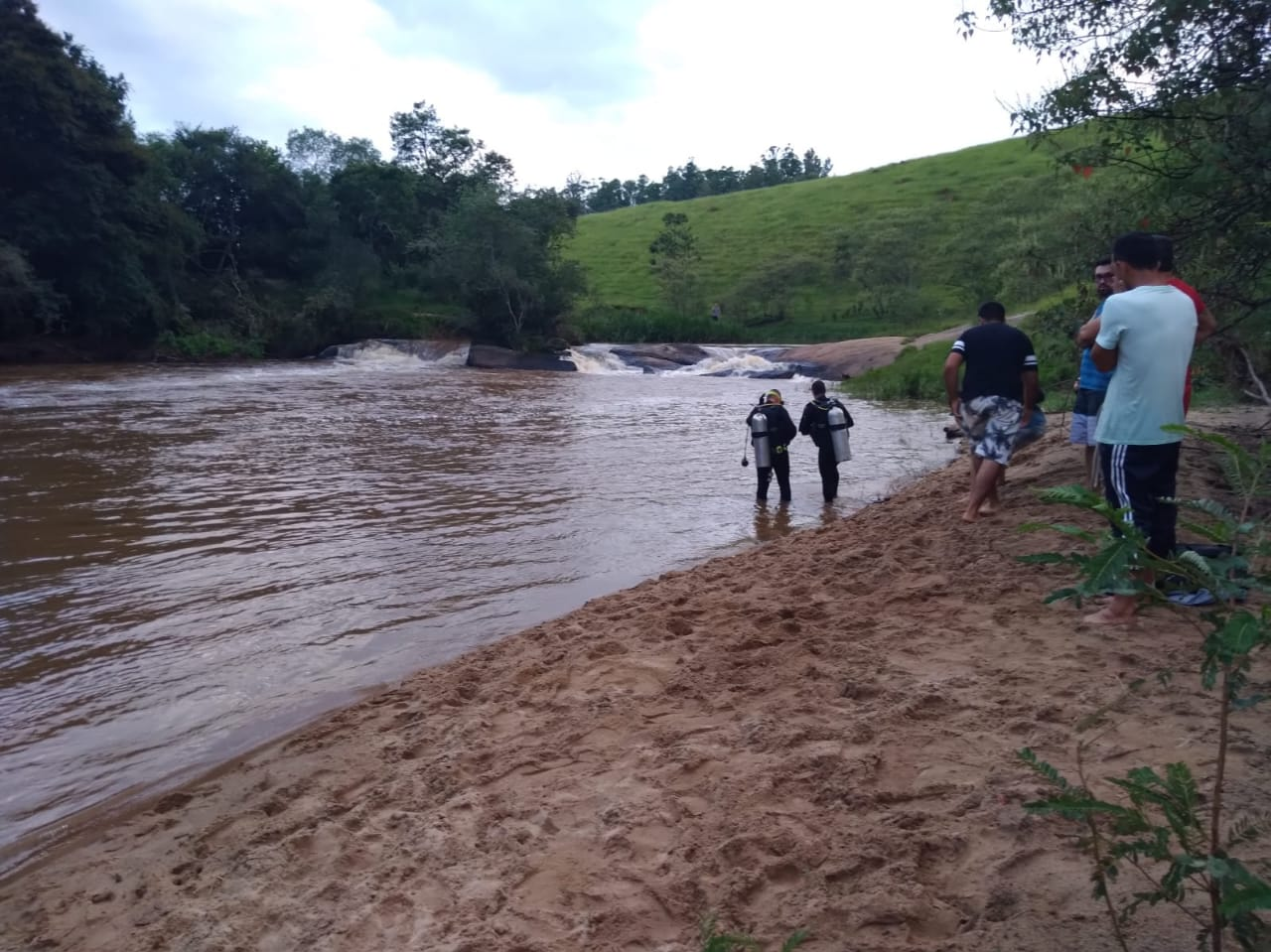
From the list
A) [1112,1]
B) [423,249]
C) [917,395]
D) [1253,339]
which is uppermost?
[423,249]

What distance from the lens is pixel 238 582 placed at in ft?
27.3

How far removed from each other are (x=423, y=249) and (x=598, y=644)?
161 feet

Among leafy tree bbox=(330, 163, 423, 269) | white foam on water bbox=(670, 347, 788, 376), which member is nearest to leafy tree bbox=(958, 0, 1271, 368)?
white foam on water bbox=(670, 347, 788, 376)

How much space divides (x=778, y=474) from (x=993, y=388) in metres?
4.46

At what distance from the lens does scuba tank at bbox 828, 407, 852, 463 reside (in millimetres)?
11414

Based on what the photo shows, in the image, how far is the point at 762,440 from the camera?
1155 cm

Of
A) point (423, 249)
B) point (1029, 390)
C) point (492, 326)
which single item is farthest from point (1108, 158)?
point (423, 249)

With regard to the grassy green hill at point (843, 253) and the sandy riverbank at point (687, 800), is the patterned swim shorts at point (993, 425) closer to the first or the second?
the sandy riverbank at point (687, 800)

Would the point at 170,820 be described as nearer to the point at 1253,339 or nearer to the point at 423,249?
the point at 1253,339

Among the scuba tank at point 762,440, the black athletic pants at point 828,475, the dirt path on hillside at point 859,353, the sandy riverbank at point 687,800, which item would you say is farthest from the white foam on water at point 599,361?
the sandy riverbank at point 687,800

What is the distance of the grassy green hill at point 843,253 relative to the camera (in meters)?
40.1

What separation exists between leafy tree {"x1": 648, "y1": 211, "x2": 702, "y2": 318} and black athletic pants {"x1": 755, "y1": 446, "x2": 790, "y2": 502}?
3934cm

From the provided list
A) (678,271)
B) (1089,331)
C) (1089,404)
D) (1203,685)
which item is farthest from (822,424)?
(678,271)

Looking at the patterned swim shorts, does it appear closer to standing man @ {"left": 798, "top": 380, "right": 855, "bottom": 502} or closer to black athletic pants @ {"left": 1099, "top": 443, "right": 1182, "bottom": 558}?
black athletic pants @ {"left": 1099, "top": 443, "right": 1182, "bottom": 558}
